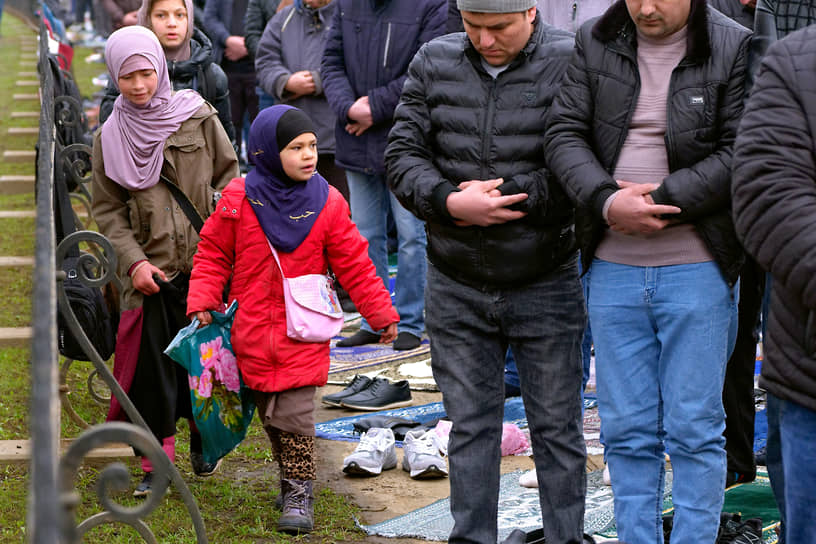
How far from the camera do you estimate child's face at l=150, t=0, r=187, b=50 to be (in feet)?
19.8

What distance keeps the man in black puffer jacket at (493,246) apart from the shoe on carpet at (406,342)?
10.6ft

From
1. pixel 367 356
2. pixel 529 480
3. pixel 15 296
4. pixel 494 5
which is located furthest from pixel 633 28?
pixel 15 296

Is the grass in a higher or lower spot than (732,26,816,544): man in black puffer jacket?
lower

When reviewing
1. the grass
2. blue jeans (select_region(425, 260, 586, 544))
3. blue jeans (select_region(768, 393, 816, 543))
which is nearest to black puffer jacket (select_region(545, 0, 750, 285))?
blue jeans (select_region(425, 260, 586, 544))

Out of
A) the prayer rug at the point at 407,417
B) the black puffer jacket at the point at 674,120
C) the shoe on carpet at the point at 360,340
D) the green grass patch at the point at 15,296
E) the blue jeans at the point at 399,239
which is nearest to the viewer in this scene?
the black puffer jacket at the point at 674,120

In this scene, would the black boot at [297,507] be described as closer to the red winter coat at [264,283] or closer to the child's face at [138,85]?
the red winter coat at [264,283]

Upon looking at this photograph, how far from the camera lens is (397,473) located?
563cm

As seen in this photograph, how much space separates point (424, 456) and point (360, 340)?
2.26 metres

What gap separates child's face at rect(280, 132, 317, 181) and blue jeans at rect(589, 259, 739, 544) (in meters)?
1.32

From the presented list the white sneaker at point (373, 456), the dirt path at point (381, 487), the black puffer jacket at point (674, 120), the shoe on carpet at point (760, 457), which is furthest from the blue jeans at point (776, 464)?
the white sneaker at point (373, 456)

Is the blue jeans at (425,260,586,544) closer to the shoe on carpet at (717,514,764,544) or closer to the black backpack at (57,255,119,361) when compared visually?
the shoe on carpet at (717,514,764,544)

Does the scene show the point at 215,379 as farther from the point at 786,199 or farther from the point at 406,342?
the point at 406,342

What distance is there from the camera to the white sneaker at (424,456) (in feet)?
18.1

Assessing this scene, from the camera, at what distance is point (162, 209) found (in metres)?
5.33
